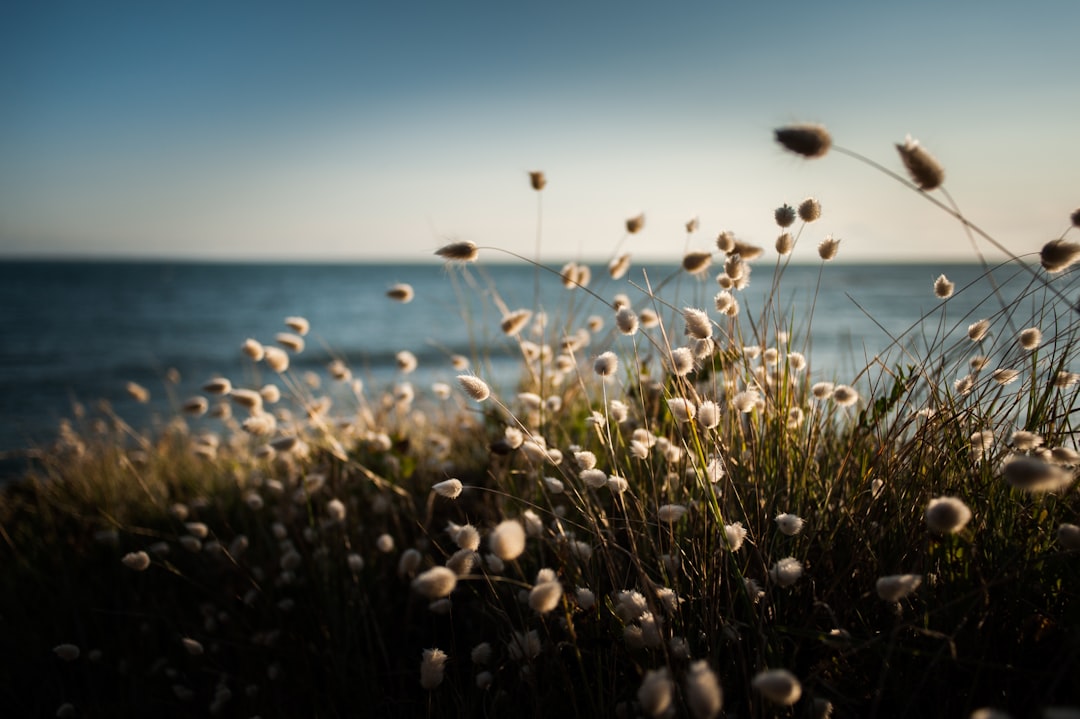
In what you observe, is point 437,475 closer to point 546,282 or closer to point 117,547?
point 117,547

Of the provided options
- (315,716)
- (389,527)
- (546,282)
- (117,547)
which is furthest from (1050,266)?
(546,282)

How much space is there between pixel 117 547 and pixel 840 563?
11.7 feet

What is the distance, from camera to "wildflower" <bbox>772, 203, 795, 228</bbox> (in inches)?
76.0

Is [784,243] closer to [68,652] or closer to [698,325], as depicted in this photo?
[698,325]

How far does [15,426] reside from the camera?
1030 centimetres

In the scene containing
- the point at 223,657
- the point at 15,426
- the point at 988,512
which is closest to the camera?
the point at 988,512

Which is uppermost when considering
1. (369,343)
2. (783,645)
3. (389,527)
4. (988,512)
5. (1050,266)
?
(1050,266)

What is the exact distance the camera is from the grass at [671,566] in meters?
1.42

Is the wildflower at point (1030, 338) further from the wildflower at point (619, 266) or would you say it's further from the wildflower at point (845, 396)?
the wildflower at point (619, 266)

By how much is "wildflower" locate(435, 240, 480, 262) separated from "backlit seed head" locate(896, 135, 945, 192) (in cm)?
115

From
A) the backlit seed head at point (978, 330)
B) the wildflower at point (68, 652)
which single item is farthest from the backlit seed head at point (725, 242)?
the wildflower at point (68, 652)

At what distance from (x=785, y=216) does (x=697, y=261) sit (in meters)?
0.31

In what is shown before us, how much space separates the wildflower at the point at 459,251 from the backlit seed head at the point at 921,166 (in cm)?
115

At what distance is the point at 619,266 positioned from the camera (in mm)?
2760
